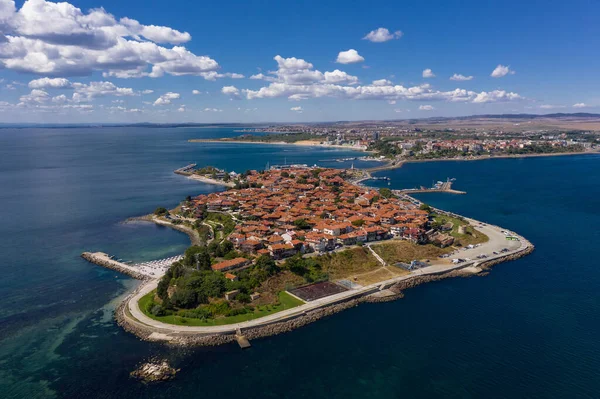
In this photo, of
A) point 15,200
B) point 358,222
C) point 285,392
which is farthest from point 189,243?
point 15,200

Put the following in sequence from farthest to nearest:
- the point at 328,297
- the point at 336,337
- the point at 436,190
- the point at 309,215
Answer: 1. the point at 436,190
2. the point at 309,215
3. the point at 328,297
4. the point at 336,337

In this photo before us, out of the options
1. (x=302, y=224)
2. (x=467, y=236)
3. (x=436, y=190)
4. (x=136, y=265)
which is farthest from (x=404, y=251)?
(x=436, y=190)

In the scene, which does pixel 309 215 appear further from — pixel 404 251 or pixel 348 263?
pixel 348 263

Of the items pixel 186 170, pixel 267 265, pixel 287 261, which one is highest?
pixel 186 170

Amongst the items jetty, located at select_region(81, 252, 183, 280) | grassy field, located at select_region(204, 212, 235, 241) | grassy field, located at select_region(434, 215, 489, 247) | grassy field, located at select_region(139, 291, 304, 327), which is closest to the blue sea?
jetty, located at select_region(81, 252, 183, 280)

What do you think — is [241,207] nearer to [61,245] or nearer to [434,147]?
[61,245]

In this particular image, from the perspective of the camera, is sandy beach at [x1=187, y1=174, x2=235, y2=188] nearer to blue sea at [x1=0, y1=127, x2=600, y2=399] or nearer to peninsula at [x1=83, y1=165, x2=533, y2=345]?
peninsula at [x1=83, y1=165, x2=533, y2=345]

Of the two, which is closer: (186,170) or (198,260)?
(198,260)
